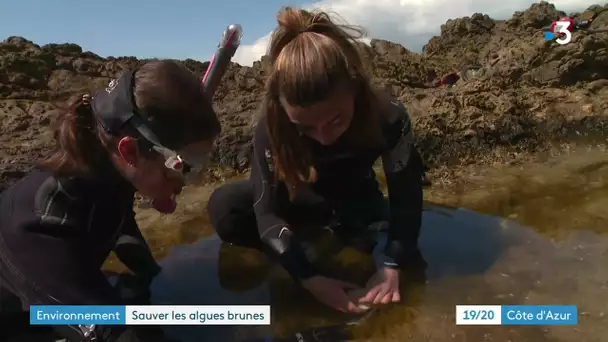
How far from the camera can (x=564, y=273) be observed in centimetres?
175

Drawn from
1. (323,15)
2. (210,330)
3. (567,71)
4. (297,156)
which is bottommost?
(210,330)

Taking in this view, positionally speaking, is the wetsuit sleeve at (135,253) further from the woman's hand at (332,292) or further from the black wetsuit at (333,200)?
the woman's hand at (332,292)

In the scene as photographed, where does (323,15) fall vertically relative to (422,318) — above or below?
above

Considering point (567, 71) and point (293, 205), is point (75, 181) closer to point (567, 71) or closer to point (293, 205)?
point (293, 205)

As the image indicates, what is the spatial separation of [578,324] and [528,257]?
1.45ft

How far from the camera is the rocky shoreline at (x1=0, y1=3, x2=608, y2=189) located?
3393 millimetres

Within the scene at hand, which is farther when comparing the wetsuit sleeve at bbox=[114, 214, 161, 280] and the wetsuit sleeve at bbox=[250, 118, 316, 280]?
the wetsuit sleeve at bbox=[114, 214, 161, 280]

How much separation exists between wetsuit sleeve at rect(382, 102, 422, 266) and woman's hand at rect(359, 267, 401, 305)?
71mm

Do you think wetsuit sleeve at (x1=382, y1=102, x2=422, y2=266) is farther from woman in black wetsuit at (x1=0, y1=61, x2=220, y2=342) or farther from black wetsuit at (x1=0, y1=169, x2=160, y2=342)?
black wetsuit at (x1=0, y1=169, x2=160, y2=342)

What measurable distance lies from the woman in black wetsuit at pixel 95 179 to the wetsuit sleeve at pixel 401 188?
685 mm

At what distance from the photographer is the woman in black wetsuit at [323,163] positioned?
5.22 ft

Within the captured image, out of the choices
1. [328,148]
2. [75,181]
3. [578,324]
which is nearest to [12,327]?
[75,181]

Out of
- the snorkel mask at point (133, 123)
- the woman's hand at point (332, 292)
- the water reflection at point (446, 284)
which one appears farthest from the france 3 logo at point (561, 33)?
the snorkel mask at point (133, 123)

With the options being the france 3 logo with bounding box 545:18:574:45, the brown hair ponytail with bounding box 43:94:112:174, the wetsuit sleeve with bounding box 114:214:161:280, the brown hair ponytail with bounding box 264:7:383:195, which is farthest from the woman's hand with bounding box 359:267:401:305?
the france 3 logo with bounding box 545:18:574:45
